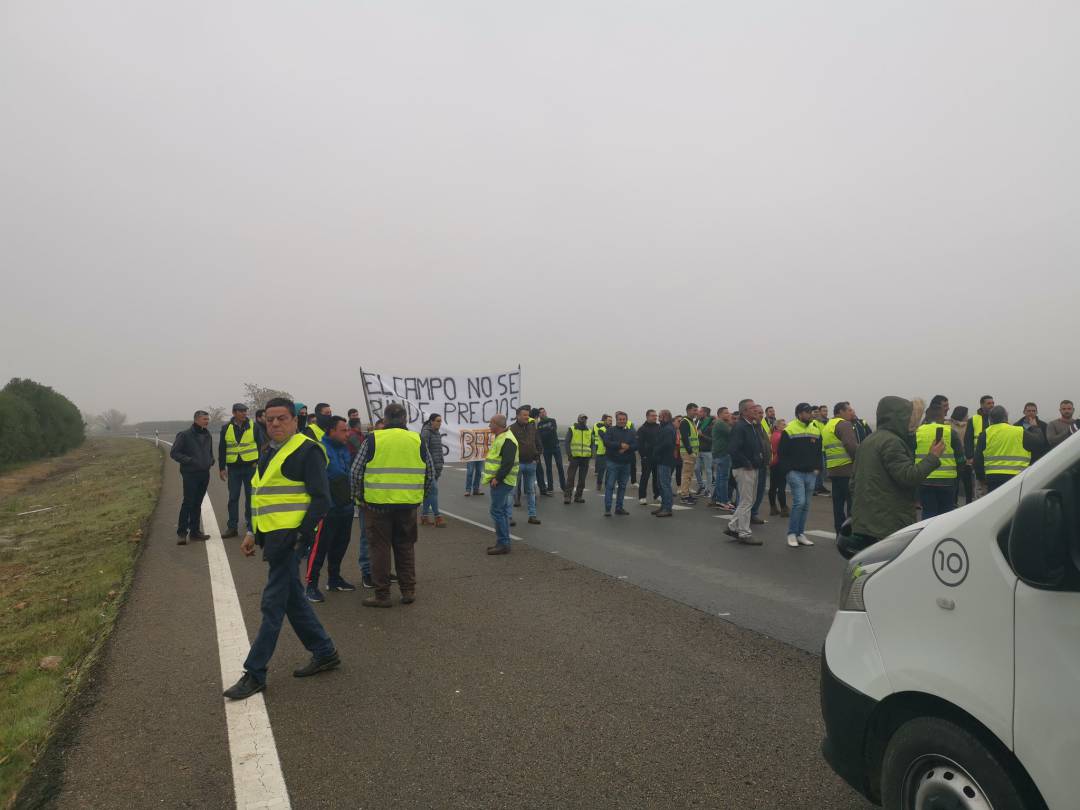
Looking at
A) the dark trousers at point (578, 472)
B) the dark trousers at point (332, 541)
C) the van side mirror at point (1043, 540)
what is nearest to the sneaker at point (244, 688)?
the dark trousers at point (332, 541)

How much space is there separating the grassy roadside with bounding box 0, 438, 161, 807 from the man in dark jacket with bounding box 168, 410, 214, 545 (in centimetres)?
75

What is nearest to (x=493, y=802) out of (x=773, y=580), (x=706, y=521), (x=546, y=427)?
(x=773, y=580)

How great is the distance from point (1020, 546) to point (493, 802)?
246 cm

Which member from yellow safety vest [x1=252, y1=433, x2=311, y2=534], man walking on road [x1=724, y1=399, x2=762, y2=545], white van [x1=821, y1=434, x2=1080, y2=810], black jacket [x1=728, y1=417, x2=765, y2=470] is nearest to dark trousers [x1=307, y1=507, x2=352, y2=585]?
yellow safety vest [x1=252, y1=433, x2=311, y2=534]

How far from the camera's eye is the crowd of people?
4.75m

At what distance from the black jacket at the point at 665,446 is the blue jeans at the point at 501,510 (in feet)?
12.7

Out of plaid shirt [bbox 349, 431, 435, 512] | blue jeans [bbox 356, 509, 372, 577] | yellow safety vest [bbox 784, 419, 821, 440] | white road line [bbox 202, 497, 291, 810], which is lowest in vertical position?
white road line [bbox 202, 497, 291, 810]

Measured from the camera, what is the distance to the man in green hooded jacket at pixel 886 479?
5262 mm

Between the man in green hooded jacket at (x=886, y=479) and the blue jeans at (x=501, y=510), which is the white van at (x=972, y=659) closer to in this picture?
the man in green hooded jacket at (x=886, y=479)

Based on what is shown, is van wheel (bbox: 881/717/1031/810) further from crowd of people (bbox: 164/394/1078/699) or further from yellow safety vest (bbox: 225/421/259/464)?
yellow safety vest (bbox: 225/421/259/464)

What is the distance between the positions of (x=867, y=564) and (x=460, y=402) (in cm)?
1173

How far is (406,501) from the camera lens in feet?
22.0

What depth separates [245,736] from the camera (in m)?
3.87

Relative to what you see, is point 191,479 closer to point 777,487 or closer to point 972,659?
point 777,487
